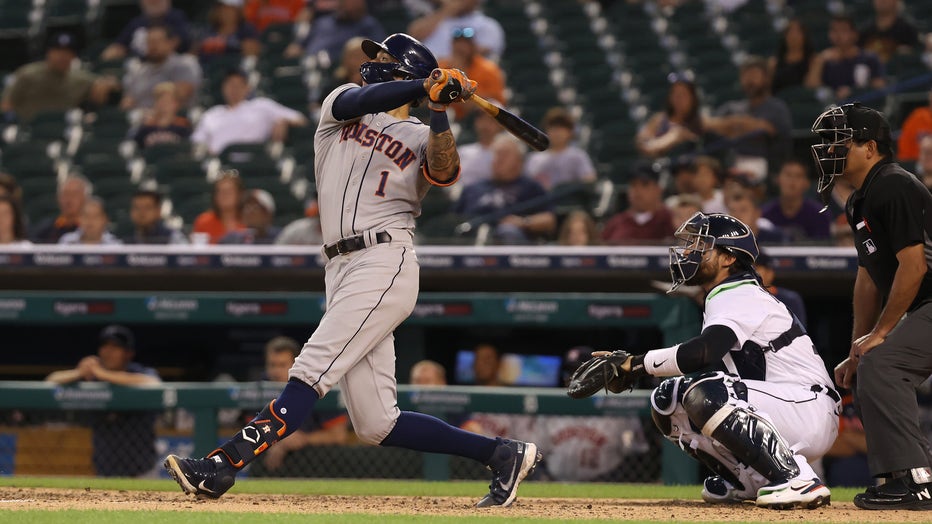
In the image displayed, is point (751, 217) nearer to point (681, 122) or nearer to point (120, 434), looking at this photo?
point (681, 122)

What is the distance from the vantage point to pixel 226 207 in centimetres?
879

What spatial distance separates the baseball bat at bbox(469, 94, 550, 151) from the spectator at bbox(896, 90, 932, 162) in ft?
16.1

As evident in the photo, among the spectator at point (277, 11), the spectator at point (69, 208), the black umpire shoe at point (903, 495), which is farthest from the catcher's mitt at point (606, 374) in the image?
the spectator at point (277, 11)

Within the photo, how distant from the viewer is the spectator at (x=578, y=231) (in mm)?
7977

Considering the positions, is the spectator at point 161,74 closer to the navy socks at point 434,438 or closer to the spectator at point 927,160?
the spectator at point 927,160

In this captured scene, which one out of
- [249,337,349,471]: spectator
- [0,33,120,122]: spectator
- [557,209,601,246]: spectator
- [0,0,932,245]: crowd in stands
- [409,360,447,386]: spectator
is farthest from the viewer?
[0,33,120,122]: spectator

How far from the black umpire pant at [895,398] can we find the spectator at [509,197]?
394 centimetres

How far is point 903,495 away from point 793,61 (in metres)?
6.12

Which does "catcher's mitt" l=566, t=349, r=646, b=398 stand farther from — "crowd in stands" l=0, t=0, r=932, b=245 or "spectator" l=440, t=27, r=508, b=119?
"spectator" l=440, t=27, r=508, b=119

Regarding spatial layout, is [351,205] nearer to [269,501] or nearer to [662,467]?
[269,501]

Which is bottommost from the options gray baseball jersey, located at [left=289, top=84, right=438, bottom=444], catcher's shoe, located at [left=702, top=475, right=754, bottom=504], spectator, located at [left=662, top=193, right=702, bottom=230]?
catcher's shoe, located at [left=702, top=475, right=754, bottom=504]

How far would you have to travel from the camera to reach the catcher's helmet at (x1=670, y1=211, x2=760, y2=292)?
4.86 m

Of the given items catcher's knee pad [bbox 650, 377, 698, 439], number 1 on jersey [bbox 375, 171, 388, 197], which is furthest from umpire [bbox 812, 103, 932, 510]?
number 1 on jersey [bbox 375, 171, 388, 197]

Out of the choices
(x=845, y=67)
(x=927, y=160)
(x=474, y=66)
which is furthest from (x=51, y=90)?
(x=927, y=160)
